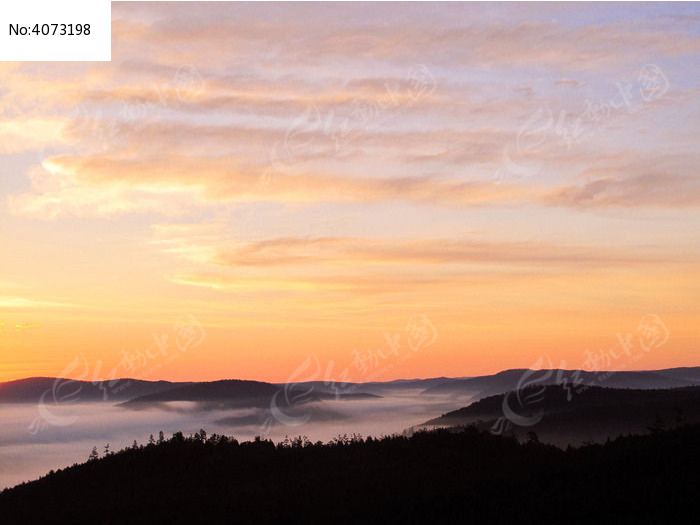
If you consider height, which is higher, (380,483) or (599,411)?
(599,411)

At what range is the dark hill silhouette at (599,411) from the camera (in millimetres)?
A: 69375

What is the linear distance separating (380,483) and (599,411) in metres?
66.2

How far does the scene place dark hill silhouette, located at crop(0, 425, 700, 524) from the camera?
56.1 ft

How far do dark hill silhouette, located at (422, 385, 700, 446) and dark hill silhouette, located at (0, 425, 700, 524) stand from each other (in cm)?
3355

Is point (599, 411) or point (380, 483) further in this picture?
point (599, 411)

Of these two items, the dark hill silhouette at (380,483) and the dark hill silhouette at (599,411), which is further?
the dark hill silhouette at (599,411)

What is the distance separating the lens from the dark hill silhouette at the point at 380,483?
1711cm

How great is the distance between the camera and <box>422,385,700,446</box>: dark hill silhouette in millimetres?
69375

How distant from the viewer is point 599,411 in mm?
81312

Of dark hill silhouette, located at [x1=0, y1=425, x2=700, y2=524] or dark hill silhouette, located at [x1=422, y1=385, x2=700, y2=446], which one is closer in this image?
dark hill silhouette, located at [x1=0, y1=425, x2=700, y2=524]

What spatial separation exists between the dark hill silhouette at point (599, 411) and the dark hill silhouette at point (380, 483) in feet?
110

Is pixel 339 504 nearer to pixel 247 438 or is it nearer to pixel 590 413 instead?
pixel 247 438

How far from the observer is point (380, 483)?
66.5ft

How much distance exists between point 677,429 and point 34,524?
17332 millimetres
